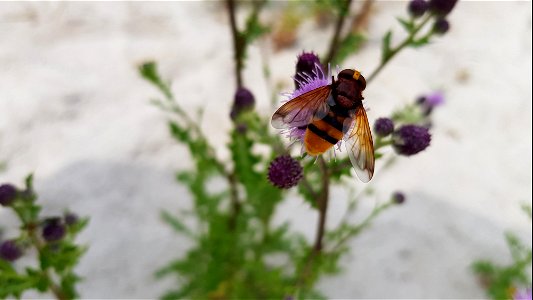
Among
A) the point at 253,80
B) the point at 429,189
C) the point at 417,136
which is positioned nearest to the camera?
the point at 417,136

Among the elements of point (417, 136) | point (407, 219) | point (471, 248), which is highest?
point (407, 219)

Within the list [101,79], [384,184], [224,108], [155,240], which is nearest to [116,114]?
[101,79]

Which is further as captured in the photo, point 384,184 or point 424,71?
point 424,71

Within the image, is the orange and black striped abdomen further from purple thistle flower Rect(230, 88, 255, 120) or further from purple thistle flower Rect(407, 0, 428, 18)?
purple thistle flower Rect(407, 0, 428, 18)

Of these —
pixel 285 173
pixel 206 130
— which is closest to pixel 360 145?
pixel 285 173

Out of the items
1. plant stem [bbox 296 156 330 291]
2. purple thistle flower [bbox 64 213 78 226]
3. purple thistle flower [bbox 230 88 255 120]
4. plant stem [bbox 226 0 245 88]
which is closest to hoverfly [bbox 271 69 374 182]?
plant stem [bbox 296 156 330 291]

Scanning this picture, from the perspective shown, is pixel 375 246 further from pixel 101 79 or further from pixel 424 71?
pixel 101 79

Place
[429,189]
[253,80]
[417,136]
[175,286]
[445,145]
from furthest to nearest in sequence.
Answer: [253,80]
[445,145]
[429,189]
[175,286]
[417,136]
